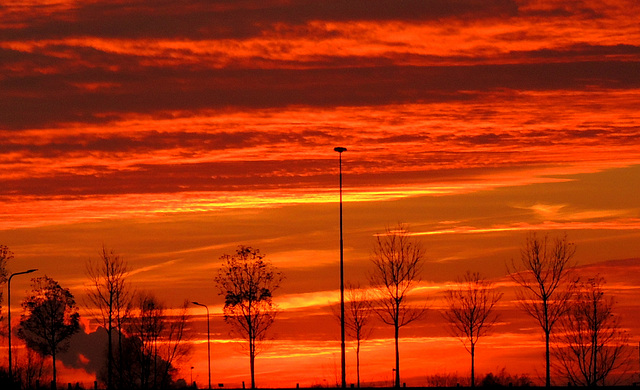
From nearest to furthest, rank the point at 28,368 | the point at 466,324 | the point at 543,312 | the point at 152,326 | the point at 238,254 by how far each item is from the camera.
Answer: the point at 543,312, the point at 466,324, the point at 238,254, the point at 152,326, the point at 28,368

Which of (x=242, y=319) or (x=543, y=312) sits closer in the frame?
(x=543, y=312)

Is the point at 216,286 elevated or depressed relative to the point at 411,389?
elevated

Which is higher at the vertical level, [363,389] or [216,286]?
[216,286]

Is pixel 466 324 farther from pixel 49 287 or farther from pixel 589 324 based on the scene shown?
pixel 49 287

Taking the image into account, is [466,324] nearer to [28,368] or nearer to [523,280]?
[523,280]

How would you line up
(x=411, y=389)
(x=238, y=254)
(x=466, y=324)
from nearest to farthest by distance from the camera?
(x=411, y=389) < (x=466, y=324) < (x=238, y=254)

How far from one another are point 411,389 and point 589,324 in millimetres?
18918

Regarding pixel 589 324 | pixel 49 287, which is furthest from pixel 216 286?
pixel 589 324

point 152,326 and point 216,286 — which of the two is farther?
point 152,326

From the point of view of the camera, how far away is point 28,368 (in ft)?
374

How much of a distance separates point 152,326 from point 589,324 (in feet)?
126

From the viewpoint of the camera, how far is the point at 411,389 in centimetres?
7194

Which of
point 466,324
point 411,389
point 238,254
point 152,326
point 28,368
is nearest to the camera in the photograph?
point 411,389

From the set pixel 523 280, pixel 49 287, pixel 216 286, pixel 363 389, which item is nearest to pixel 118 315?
pixel 216 286
